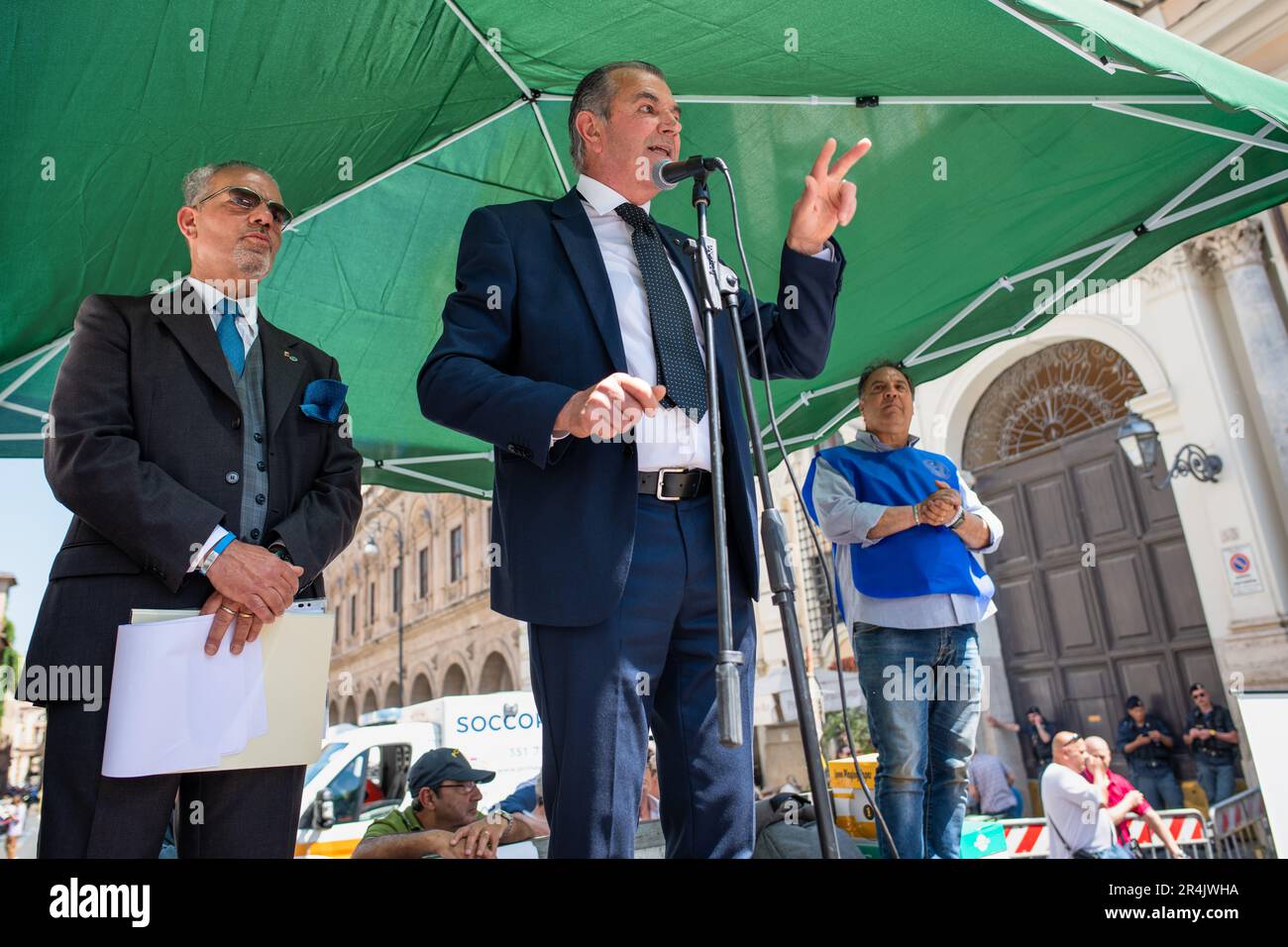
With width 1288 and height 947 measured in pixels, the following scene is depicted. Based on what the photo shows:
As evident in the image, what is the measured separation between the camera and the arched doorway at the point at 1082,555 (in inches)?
459

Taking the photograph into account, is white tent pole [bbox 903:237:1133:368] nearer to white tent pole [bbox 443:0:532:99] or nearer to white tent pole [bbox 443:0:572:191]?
white tent pole [bbox 443:0:572:191]

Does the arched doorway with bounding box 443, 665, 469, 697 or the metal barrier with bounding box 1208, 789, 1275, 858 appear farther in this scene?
the arched doorway with bounding box 443, 665, 469, 697

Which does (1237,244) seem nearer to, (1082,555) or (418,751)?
(1082,555)

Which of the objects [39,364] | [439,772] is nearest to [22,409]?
[39,364]

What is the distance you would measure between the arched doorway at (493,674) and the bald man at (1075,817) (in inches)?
1116

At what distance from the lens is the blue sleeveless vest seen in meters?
3.63

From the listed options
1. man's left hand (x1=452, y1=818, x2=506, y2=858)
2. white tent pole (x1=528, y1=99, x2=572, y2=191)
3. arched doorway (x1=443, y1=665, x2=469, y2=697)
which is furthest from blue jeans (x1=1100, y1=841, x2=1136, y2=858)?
arched doorway (x1=443, y1=665, x2=469, y2=697)

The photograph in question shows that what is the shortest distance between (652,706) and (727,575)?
0.44 m

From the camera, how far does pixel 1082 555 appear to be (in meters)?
12.6

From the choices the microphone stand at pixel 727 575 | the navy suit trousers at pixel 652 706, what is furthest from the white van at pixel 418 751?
the microphone stand at pixel 727 575

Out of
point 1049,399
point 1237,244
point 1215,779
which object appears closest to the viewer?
point 1215,779

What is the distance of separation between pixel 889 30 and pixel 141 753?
3138mm

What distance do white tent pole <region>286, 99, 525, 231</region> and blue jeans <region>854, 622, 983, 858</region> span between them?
A: 287 centimetres
